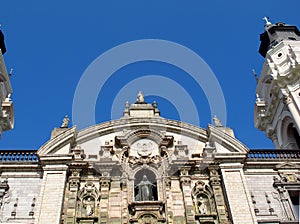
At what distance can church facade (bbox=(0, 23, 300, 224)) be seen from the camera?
16.0 metres

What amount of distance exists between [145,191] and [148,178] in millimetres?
1279

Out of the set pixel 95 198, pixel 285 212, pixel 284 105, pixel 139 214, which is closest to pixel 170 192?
pixel 139 214

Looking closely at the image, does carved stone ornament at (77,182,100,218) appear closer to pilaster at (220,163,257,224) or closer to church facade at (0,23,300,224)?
church facade at (0,23,300,224)

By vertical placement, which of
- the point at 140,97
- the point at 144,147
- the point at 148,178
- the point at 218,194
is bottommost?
the point at 218,194

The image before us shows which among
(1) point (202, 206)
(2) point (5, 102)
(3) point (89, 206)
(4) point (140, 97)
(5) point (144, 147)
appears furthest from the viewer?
→ (2) point (5, 102)

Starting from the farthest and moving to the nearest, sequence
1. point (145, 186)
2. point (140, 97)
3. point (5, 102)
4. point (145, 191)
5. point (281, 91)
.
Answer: point (5, 102)
point (281, 91)
point (140, 97)
point (145, 186)
point (145, 191)

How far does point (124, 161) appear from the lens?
18.4 meters

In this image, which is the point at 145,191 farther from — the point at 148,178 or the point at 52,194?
the point at 52,194

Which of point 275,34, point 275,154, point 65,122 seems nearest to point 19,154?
point 65,122

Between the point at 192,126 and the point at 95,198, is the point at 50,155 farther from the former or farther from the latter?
the point at 192,126

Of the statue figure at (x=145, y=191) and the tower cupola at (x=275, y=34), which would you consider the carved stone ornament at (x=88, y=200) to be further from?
the tower cupola at (x=275, y=34)

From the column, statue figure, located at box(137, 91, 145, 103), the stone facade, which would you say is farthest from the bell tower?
the stone facade

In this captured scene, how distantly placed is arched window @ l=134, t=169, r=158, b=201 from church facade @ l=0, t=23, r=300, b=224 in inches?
1.8

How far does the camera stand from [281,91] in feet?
77.0
